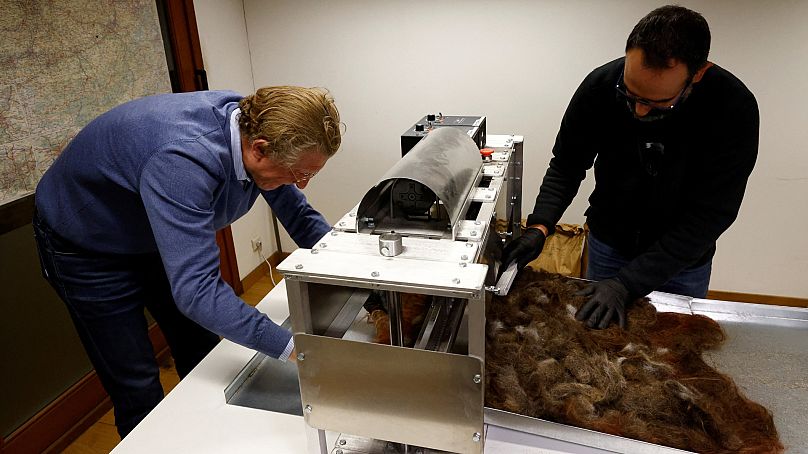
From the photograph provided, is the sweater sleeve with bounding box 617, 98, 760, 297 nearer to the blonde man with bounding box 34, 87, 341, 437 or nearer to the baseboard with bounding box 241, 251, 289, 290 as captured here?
the blonde man with bounding box 34, 87, 341, 437

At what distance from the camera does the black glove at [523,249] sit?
1324 millimetres

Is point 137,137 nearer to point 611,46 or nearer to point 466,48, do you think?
point 466,48

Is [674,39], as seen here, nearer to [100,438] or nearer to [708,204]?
[708,204]

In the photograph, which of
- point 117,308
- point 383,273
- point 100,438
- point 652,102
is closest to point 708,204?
point 652,102

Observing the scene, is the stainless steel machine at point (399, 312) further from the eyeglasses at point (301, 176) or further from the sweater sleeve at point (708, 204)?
the sweater sleeve at point (708, 204)

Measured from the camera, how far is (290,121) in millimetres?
1048

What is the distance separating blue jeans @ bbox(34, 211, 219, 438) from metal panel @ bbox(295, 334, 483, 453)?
714 millimetres

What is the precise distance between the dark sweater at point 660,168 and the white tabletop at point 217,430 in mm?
514

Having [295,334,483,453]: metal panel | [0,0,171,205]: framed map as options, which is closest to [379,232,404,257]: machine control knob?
[295,334,483,453]: metal panel

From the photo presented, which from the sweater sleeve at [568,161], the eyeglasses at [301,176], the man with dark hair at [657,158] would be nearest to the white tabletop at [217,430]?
the man with dark hair at [657,158]

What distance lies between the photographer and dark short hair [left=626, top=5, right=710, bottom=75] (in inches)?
40.4

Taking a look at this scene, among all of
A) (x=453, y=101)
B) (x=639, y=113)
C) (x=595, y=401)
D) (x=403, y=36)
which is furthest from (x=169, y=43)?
(x=595, y=401)

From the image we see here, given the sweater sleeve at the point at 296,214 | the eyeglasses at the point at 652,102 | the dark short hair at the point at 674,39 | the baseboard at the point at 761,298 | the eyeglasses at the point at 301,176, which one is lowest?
the baseboard at the point at 761,298

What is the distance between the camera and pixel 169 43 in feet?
7.84
